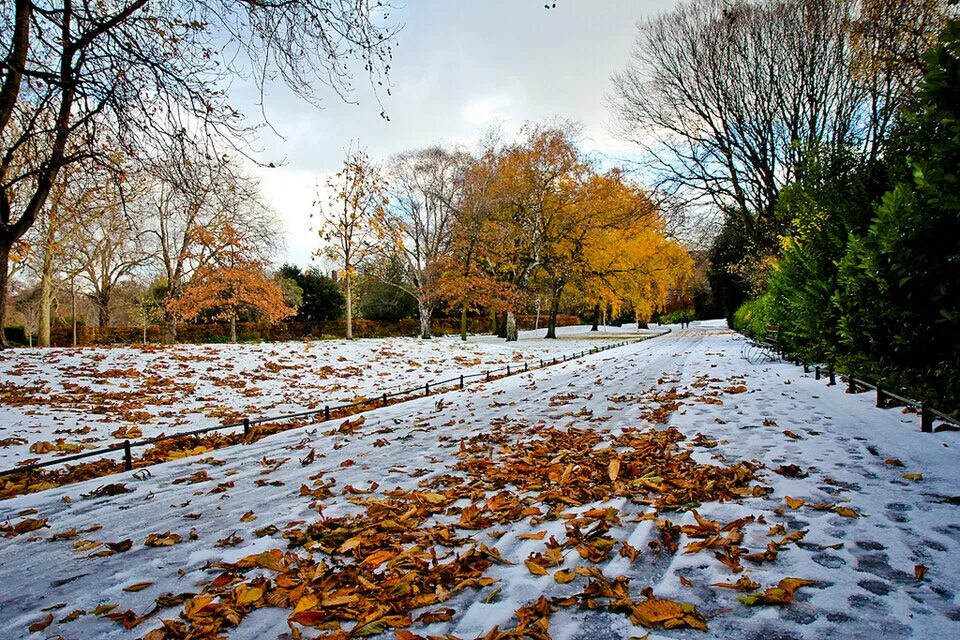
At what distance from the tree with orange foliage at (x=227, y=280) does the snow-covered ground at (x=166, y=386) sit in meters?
6.84

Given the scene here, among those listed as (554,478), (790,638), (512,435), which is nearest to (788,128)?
(512,435)

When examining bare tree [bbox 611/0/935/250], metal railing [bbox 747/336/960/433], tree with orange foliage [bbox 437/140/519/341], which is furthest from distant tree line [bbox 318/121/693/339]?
metal railing [bbox 747/336/960/433]

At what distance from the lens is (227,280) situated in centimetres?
2208

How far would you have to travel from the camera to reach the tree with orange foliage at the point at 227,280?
21250 mm

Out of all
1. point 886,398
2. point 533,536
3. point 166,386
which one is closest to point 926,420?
point 886,398

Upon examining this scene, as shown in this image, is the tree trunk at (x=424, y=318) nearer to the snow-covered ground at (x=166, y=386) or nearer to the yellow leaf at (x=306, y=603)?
the snow-covered ground at (x=166, y=386)

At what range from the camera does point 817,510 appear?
314cm

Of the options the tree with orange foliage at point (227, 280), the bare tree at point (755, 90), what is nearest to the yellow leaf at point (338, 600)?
the bare tree at point (755, 90)

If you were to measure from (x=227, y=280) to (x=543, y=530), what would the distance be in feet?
74.5

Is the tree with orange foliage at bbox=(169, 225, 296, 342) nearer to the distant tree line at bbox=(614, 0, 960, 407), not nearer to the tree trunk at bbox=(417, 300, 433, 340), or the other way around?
the tree trunk at bbox=(417, 300, 433, 340)

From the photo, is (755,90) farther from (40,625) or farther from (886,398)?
(40,625)

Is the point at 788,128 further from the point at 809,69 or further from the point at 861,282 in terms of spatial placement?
the point at 861,282

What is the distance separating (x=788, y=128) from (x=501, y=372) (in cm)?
1142

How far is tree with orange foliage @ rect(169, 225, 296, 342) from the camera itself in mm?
21250
